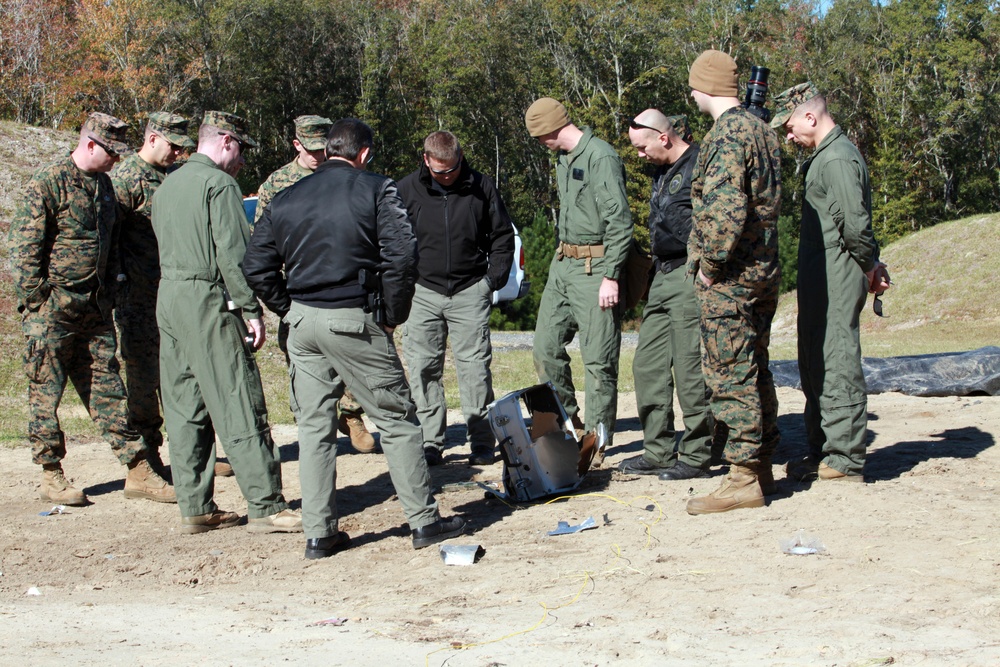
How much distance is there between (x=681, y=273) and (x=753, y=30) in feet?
135

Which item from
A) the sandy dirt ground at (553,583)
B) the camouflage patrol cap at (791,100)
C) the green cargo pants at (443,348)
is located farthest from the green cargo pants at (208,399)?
the camouflage patrol cap at (791,100)

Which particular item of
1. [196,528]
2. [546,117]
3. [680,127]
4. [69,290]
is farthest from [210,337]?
[680,127]

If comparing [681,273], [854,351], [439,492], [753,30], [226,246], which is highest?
[753,30]

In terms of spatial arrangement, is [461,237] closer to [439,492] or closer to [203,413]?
[439,492]

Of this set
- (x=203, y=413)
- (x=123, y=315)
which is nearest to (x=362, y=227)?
(x=203, y=413)

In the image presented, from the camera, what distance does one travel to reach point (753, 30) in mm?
43969

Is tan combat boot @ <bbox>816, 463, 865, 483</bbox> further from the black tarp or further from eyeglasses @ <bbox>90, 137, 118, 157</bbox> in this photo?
eyeglasses @ <bbox>90, 137, 118, 157</bbox>

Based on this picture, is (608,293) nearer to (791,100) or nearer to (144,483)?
(791,100)

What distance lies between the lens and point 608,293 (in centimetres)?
648

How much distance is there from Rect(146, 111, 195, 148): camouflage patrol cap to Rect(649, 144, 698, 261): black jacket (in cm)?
289

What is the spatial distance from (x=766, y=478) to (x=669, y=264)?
1.41 m

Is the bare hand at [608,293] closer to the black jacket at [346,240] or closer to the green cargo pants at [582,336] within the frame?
the green cargo pants at [582,336]

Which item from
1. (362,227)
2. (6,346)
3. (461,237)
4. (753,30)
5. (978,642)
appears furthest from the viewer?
(753,30)

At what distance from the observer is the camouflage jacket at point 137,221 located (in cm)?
676
